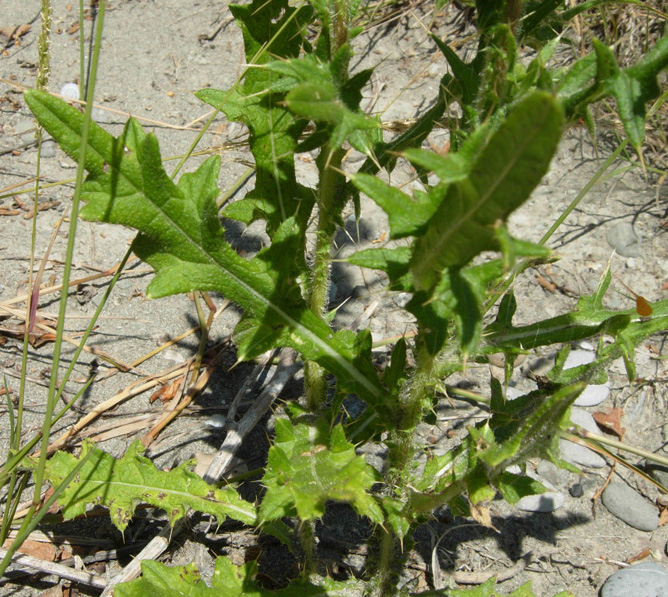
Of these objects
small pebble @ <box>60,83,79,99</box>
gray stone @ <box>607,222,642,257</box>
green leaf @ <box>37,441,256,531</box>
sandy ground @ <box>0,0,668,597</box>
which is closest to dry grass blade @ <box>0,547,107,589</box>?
sandy ground @ <box>0,0,668,597</box>

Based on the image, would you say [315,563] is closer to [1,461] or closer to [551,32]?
[1,461]

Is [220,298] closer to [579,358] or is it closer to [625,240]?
[579,358]

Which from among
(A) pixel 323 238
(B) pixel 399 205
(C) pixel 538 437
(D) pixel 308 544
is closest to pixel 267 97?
(A) pixel 323 238

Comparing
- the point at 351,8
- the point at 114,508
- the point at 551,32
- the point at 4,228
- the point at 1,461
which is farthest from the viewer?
the point at 4,228

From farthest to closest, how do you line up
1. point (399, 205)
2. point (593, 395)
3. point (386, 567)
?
1. point (593, 395)
2. point (386, 567)
3. point (399, 205)

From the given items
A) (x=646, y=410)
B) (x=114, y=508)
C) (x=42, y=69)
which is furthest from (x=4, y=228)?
(x=646, y=410)

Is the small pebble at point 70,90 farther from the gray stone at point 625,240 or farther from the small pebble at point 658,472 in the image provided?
the small pebble at point 658,472

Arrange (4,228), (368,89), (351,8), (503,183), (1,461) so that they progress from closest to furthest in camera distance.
→ (503,183)
(351,8)
(1,461)
(4,228)
(368,89)
